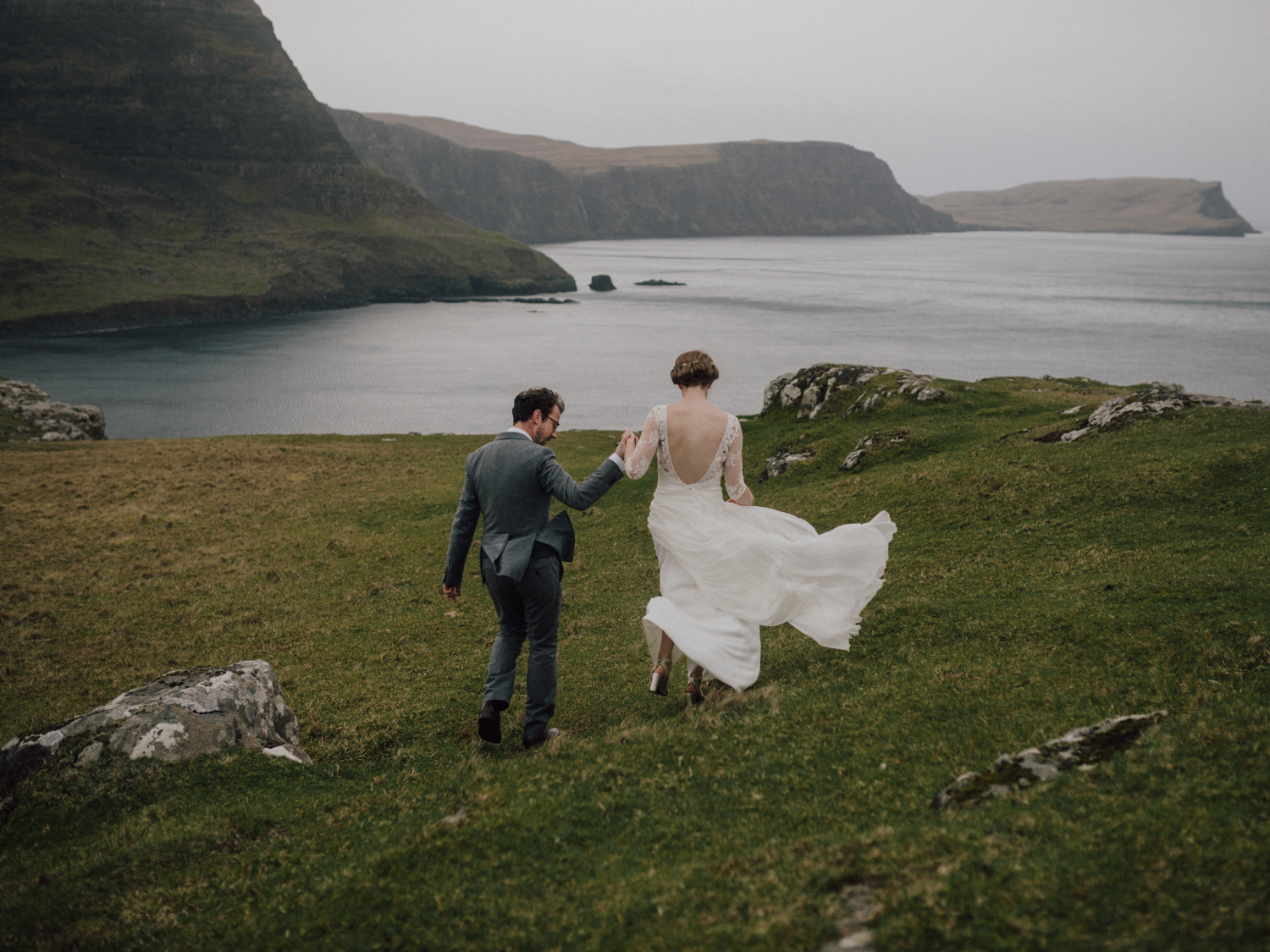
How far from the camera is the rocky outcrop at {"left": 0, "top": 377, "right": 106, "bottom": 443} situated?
49.3 m

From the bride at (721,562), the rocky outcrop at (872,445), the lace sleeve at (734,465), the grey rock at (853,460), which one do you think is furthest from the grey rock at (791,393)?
the lace sleeve at (734,465)

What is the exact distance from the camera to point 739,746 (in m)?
7.84

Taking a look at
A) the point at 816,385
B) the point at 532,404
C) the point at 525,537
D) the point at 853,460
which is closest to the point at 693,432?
the point at 532,404

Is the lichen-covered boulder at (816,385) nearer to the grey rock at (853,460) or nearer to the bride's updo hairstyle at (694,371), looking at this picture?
the grey rock at (853,460)

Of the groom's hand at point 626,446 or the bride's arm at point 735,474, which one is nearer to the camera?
the groom's hand at point 626,446

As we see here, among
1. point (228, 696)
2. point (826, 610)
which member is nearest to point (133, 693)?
point (228, 696)

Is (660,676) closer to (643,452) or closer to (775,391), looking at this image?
(643,452)

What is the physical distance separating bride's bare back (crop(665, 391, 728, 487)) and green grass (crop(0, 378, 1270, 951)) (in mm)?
2989

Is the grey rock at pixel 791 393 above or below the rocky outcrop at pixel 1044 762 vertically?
above

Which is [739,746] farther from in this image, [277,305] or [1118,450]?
[277,305]

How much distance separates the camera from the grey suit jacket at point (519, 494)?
27.2 feet

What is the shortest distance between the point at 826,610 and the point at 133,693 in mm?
8697

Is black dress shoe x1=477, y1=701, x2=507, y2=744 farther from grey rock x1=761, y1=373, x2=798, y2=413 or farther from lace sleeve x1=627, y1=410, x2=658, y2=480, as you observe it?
grey rock x1=761, y1=373, x2=798, y2=413

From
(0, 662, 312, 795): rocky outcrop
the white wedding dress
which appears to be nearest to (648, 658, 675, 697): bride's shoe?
the white wedding dress
